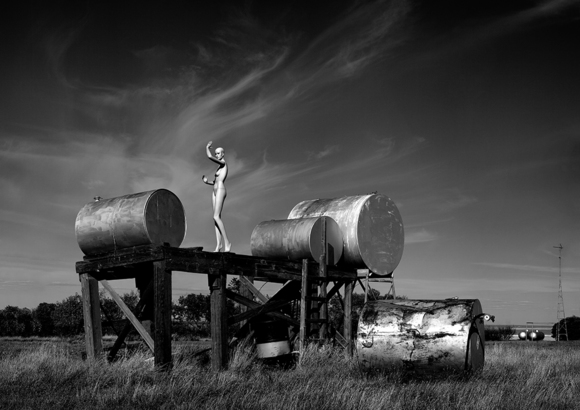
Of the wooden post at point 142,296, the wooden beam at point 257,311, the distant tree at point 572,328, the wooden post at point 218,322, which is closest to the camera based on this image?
the wooden post at point 218,322

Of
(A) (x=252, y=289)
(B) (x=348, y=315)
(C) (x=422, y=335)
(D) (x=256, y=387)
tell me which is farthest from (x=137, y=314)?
(B) (x=348, y=315)

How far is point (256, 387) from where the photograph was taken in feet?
37.8

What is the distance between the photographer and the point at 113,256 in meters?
14.7

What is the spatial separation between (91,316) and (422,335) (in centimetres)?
778

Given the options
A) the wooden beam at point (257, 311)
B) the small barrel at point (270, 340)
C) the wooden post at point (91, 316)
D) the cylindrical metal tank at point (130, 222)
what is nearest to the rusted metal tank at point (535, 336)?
the wooden beam at point (257, 311)

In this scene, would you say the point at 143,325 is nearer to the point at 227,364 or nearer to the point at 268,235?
the point at 227,364

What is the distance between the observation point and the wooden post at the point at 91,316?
1544cm

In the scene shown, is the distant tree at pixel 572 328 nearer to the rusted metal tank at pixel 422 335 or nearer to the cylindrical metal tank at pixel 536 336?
the cylindrical metal tank at pixel 536 336

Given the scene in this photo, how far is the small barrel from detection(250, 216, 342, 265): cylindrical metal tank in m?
2.40

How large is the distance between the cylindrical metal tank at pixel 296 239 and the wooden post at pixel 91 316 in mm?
4541

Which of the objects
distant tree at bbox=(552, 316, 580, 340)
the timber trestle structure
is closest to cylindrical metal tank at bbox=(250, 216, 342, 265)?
the timber trestle structure

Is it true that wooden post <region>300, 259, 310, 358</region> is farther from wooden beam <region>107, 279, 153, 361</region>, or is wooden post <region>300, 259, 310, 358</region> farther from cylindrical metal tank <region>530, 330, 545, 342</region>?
cylindrical metal tank <region>530, 330, 545, 342</region>

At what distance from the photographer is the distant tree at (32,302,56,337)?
55250 millimetres

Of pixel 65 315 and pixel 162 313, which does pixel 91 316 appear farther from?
pixel 65 315
